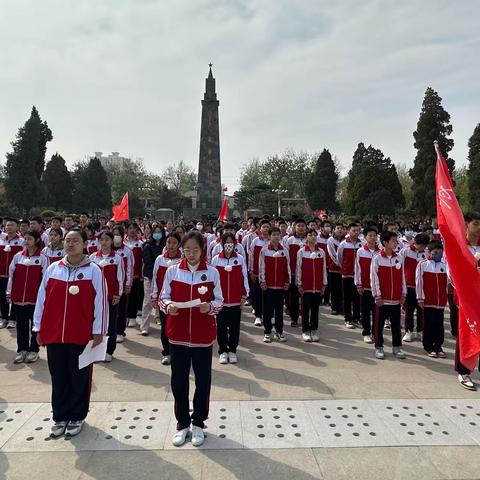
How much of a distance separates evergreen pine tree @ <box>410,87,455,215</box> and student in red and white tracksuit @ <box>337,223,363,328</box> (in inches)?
1005

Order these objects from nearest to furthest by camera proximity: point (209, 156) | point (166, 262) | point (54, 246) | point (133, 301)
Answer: point (166, 262) → point (54, 246) → point (133, 301) → point (209, 156)

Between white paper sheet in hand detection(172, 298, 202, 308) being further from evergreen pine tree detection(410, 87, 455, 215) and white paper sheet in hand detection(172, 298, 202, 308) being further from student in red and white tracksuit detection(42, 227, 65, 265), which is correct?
evergreen pine tree detection(410, 87, 455, 215)

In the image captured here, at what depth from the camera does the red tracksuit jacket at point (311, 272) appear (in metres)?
7.36

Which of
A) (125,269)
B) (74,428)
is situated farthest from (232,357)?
(74,428)

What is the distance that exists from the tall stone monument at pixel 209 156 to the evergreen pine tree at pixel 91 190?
16.5 metres

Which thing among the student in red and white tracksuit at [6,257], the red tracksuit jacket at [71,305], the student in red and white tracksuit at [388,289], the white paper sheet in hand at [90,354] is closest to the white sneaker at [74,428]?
the white paper sheet in hand at [90,354]

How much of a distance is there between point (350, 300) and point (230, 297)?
3.39 meters

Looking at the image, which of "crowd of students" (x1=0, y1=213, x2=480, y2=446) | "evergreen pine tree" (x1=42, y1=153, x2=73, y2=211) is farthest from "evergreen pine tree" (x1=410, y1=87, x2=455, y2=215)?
"evergreen pine tree" (x1=42, y1=153, x2=73, y2=211)

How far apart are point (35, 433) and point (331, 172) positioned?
49218 mm

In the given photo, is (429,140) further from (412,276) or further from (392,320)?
(392,320)

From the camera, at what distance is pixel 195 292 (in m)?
3.93

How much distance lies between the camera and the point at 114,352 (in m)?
6.64

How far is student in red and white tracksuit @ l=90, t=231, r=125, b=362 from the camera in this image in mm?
6285

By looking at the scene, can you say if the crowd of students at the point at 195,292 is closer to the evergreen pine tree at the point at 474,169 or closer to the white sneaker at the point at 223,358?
the white sneaker at the point at 223,358
